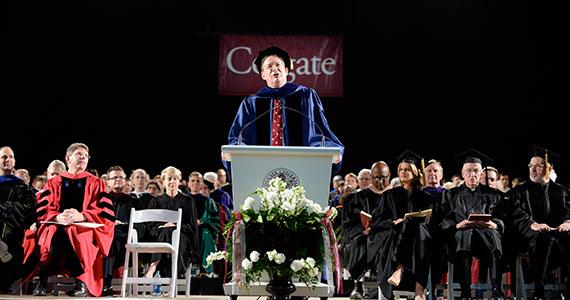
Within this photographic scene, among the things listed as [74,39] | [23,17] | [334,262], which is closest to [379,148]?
[74,39]

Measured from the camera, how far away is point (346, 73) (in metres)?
12.9

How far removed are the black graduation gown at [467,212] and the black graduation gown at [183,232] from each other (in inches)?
123

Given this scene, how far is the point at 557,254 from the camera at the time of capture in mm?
6820

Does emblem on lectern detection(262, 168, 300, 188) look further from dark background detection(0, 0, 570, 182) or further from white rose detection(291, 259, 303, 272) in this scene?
dark background detection(0, 0, 570, 182)

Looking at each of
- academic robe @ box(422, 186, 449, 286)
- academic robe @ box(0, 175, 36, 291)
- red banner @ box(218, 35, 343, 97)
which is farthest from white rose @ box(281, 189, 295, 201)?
red banner @ box(218, 35, 343, 97)

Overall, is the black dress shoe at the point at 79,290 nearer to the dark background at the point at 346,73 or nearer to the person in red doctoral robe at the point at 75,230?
the person in red doctoral robe at the point at 75,230

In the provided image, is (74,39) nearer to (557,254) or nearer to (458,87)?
(458,87)

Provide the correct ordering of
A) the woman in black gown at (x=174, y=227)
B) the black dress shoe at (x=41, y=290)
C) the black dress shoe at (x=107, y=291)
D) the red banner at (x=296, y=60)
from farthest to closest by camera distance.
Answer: the red banner at (x=296, y=60) < the woman in black gown at (x=174, y=227) < the black dress shoe at (x=107, y=291) < the black dress shoe at (x=41, y=290)

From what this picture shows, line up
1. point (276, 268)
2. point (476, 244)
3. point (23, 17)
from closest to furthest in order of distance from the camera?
1. point (276, 268)
2. point (476, 244)
3. point (23, 17)

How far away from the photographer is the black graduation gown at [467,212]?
21.2 ft

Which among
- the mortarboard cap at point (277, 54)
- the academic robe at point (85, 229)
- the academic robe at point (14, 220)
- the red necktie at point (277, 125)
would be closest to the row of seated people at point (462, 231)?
the red necktie at point (277, 125)

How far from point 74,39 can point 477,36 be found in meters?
6.76

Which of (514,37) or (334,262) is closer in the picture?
(334,262)

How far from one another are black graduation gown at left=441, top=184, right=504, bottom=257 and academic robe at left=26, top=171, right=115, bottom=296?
130 inches
